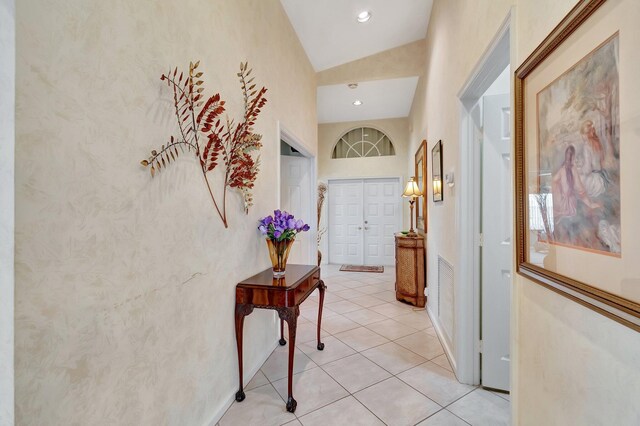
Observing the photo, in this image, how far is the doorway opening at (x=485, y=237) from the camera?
6.51 feet

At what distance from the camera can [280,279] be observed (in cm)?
209

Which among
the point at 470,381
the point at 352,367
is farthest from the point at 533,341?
the point at 352,367

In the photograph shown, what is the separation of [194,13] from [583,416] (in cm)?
231

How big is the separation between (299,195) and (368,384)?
2772mm

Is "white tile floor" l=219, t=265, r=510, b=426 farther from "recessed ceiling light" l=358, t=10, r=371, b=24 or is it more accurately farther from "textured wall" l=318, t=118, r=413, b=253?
"textured wall" l=318, t=118, r=413, b=253

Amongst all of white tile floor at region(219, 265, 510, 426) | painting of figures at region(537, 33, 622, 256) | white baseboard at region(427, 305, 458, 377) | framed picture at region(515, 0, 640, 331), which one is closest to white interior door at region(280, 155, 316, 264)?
white tile floor at region(219, 265, 510, 426)

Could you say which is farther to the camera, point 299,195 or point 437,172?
point 299,195

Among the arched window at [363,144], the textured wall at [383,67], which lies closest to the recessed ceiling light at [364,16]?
the textured wall at [383,67]

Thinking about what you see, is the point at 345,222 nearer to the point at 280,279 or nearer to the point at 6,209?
the point at 280,279

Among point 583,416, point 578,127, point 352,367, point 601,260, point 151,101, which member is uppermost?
point 151,101

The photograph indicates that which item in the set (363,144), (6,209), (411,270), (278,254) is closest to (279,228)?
(278,254)

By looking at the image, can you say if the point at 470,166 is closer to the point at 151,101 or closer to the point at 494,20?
the point at 494,20

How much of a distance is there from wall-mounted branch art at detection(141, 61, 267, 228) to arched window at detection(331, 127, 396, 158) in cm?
459

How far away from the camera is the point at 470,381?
2.08 meters
